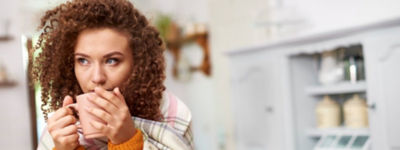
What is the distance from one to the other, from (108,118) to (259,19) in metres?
1.87

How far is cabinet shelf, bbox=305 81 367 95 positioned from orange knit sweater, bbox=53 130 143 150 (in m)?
1.14

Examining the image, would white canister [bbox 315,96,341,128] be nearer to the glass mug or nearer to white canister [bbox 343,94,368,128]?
white canister [bbox 343,94,368,128]

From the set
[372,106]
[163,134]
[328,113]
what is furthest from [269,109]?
[163,134]

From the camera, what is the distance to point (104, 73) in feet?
2.05

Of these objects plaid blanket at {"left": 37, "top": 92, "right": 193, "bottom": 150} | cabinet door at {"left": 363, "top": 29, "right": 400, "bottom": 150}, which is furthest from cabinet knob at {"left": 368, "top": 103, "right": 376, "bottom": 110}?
plaid blanket at {"left": 37, "top": 92, "right": 193, "bottom": 150}

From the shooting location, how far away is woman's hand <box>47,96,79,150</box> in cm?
60

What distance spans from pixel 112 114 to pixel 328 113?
53.1 inches

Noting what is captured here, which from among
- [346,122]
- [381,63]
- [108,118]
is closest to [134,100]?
[108,118]

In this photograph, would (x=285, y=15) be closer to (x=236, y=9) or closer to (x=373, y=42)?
(x=236, y=9)

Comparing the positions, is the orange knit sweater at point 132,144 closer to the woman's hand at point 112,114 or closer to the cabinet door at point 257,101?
the woman's hand at point 112,114

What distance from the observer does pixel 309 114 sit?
191 centimetres

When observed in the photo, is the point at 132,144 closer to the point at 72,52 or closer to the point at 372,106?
the point at 72,52

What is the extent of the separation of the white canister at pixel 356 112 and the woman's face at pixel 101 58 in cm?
122

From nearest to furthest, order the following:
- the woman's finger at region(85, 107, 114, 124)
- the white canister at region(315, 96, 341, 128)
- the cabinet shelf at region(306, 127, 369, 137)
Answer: the woman's finger at region(85, 107, 114, 124) → the cabinet shelf at region(306, 127, 369, 137) → the white canister at region(315, 96, 341, 128)
